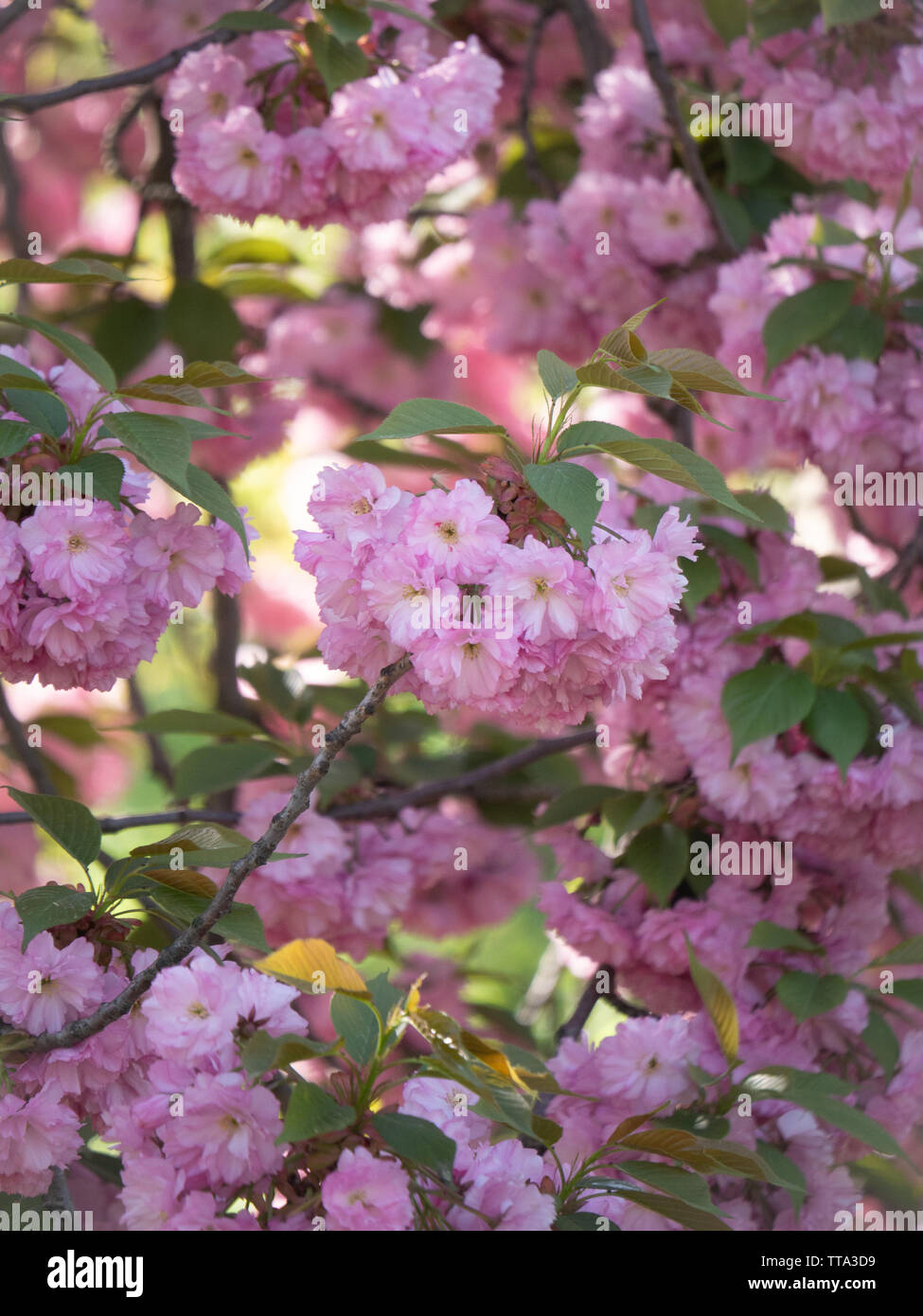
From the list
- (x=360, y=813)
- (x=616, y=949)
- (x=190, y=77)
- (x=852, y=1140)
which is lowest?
(x=852, y=1140)

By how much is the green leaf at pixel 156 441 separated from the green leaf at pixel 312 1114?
33 centimetres

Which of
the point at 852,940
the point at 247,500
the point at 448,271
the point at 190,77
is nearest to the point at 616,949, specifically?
the point at 852,940

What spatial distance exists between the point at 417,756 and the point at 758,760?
2.00 ft

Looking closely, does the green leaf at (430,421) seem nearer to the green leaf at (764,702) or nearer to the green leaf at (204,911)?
the green leaf at (204,911)

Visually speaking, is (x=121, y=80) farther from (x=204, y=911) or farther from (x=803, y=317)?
(x=204, y=911)

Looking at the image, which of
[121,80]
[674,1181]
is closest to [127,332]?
[121,80]

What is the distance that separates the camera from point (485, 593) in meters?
0.66

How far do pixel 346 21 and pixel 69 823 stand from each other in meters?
0.73

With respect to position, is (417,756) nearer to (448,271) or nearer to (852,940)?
(852,940)

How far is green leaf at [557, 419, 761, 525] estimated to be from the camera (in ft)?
2.23

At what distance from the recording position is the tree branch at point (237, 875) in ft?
2.24

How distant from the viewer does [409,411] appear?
2.27ft

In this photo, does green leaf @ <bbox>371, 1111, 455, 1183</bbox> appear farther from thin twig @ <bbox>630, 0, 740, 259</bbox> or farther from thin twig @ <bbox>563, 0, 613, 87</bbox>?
thin twig @ <bbox>563, 0, 613, 87</bbox>
